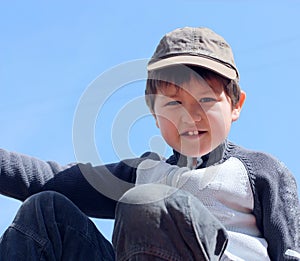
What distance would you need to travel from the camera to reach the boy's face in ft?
6.01

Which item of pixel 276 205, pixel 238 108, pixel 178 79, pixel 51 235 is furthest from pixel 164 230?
pixel 238 108

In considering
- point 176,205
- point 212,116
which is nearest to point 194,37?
point 212,116

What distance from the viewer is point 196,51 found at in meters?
1.90

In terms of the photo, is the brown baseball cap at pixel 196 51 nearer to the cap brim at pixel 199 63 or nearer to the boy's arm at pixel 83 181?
the cap brim at pixel 199 63

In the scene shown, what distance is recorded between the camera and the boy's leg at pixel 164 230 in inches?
50.8

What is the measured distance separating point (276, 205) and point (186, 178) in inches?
9.0

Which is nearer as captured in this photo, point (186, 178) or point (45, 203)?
point (45, 203)

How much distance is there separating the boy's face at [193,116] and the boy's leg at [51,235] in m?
0.35

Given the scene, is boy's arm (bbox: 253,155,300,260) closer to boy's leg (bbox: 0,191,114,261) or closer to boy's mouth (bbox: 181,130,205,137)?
boy's mouth (bbox: 181,130,205,137)

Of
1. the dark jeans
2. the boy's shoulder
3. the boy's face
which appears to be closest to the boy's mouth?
the boy's face

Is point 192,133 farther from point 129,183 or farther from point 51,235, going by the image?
point 51,235

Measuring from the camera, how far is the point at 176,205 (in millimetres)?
1298

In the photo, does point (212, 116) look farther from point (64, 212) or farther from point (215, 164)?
point (64, 212)

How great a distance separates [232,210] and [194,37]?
18.3 inches
